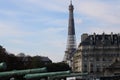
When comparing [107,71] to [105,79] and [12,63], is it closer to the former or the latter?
[105,79]

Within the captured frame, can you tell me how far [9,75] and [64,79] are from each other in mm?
51164

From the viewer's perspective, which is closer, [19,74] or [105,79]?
[19,74]

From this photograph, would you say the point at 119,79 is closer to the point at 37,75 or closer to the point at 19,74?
the point at 37,75

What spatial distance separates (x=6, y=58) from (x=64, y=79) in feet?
70.4

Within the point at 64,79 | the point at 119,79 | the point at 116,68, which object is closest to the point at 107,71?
the point at 116,68

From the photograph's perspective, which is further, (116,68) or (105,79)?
(116,68)

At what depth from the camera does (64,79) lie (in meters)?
107

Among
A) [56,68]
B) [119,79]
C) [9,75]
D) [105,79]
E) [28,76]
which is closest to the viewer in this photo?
[9,75]

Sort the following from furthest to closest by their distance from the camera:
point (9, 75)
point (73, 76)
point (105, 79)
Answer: point (105, 79) → point (73, 76) → point (9, 75)

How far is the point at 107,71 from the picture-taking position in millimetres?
171500

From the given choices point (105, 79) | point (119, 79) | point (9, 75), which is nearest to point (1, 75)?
point (9, 75)

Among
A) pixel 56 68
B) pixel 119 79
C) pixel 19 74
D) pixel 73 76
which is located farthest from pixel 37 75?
pixel 56 68

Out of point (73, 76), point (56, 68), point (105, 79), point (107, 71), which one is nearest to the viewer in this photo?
point (73, 76)

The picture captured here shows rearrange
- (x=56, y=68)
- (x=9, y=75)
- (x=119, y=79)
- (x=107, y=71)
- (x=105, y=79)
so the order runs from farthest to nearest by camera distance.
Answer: (x=56, y=68), (x=107, y=71), (x=105, y=79), (x=119, y=79), (x=9, y=75)
